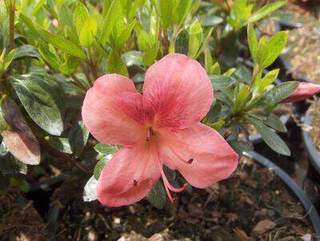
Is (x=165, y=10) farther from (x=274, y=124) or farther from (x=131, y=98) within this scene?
(x=274, y=124)

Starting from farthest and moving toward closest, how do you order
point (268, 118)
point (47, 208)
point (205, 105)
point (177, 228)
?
point (47, 208)
point (177, 228)
point (268, 118)
point (205, 105)

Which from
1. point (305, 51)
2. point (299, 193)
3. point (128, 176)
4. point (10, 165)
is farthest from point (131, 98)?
point (305, 51)

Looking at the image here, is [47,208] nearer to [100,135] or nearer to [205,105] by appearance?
[100,135]

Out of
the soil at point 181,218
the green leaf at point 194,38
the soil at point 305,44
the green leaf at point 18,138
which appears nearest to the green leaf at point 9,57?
the green leaf at point 18,138

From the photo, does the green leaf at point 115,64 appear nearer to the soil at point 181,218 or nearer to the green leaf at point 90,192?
the green leaf at point 90,192

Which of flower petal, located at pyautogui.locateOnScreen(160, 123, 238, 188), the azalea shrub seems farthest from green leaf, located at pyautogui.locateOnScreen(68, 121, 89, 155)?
flower petal, located at pyautogui.locateOnScreen(160, 123, 238, 188)

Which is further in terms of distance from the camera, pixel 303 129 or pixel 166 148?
pixel 303 129

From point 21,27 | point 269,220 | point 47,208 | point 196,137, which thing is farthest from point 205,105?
point 47,208
